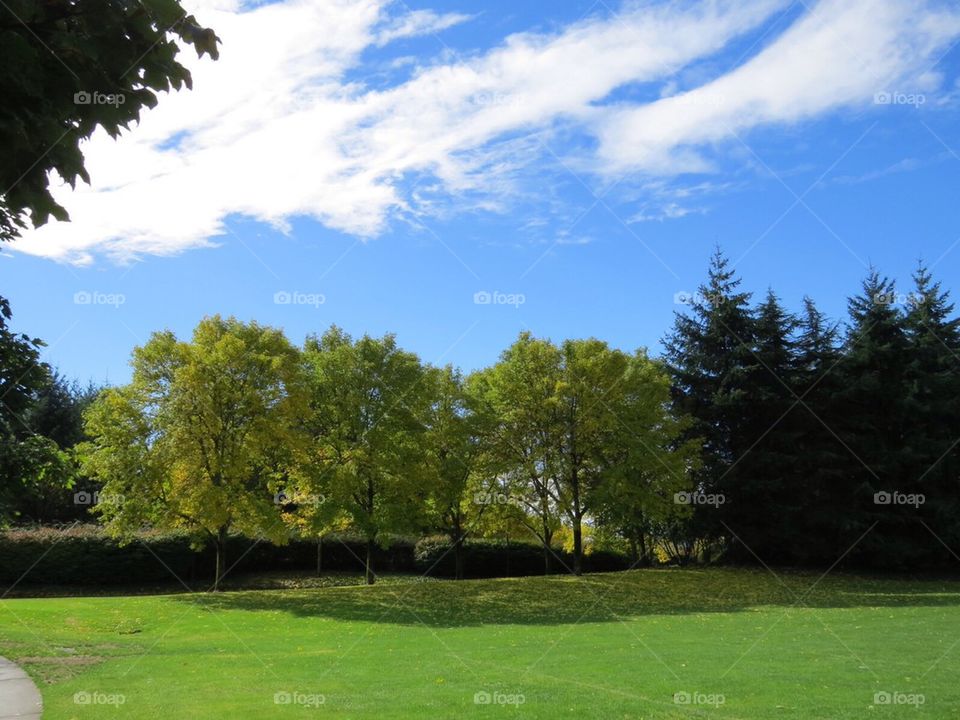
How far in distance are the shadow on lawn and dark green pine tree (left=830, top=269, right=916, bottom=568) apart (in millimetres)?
3422

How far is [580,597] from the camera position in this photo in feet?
93.2

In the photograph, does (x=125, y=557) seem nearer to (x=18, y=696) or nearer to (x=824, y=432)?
(x=18, y=696)

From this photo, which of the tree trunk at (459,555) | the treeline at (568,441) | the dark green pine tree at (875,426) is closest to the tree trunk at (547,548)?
the treeline at (568,441)

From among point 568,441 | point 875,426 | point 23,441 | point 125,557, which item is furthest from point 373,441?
point 875,426

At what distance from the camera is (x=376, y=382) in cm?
3284

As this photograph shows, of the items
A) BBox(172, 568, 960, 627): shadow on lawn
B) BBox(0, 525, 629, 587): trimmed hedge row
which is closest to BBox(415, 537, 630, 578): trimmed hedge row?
BBox(0, 525, 629, 587): trimmed hedge row

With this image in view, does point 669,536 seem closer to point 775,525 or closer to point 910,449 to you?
point 775,525

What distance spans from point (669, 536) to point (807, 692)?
32.6 m

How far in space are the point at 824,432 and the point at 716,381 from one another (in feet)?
20.5

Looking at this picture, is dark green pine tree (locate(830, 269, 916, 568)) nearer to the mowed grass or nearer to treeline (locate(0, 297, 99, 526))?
the mowed grass

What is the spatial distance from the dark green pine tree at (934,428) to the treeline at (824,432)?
0.21 feet

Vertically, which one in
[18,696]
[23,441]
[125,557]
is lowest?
[18,696]

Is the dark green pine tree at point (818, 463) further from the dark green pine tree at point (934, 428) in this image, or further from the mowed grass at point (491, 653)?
the mowed grass at point (491, 653)

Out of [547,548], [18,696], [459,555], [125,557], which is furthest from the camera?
[459,555]
